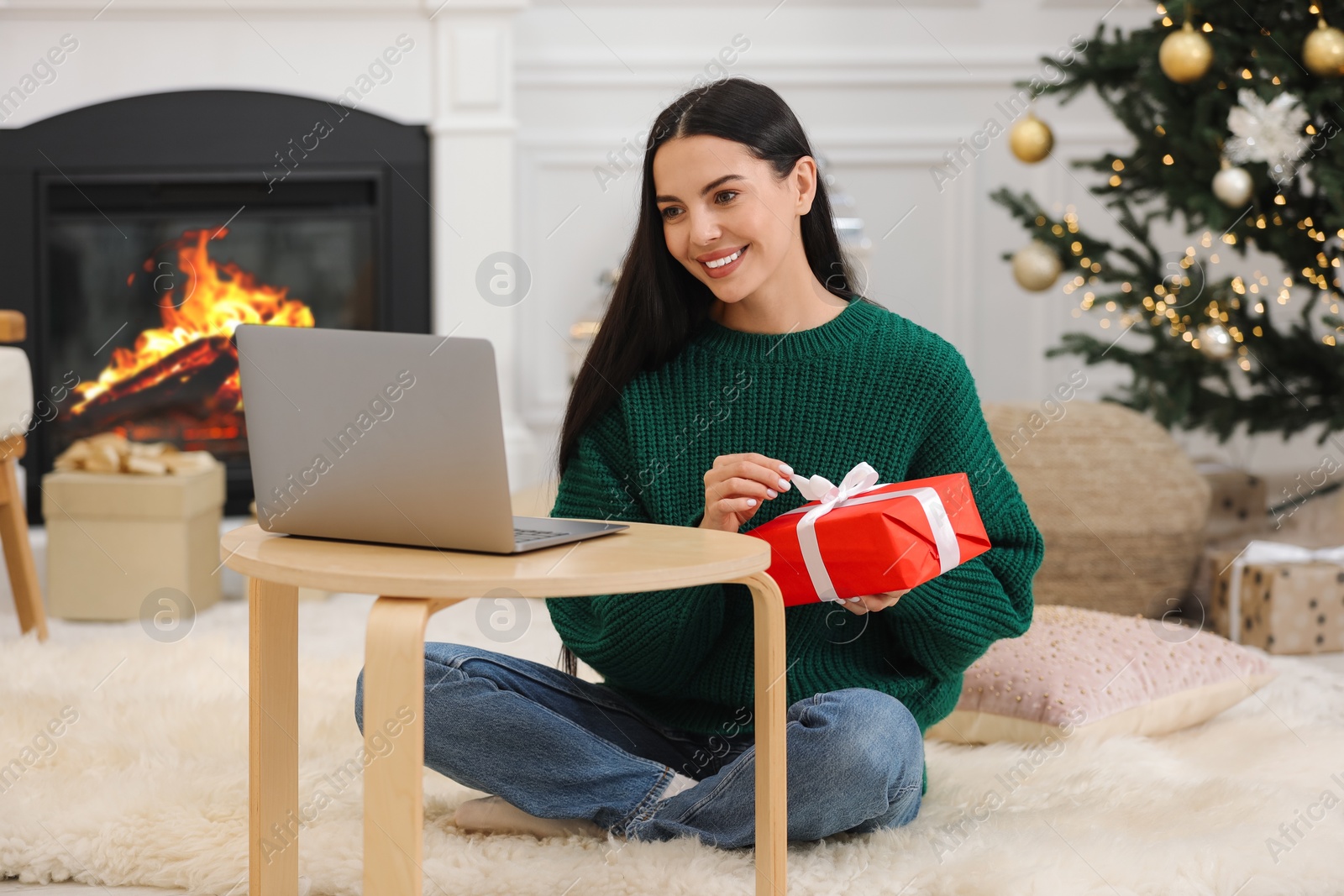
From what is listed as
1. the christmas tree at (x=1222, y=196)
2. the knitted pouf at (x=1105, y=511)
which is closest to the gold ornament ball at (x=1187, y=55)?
the christmas tree at (x=1222, y=196)

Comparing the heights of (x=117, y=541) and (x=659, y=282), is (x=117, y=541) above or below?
below

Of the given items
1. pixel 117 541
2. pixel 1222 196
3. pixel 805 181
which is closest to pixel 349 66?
pixel 117 541

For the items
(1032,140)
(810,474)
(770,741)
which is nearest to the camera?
(770,741)

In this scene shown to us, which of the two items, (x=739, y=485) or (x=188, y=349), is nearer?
(x=739, y=485)

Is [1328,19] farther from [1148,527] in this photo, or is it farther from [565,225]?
[565,225]

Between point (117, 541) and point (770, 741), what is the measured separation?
6.27 feet

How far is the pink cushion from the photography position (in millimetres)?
1640

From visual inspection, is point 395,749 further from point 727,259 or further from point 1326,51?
point 1326,51

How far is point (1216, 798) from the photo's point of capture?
1410 mm

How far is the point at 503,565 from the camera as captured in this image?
2.84 feet

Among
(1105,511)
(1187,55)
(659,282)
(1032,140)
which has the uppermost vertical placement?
(1187,55)

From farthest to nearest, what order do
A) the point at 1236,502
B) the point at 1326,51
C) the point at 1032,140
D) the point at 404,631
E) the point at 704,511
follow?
1. the point at 1236,502
2. the point at 1032,140
3. the point at 1326,51
4. the point at 704,511
5. the point at 404,631

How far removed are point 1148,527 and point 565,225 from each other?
5.98 ft

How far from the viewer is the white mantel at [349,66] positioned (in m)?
3.13
